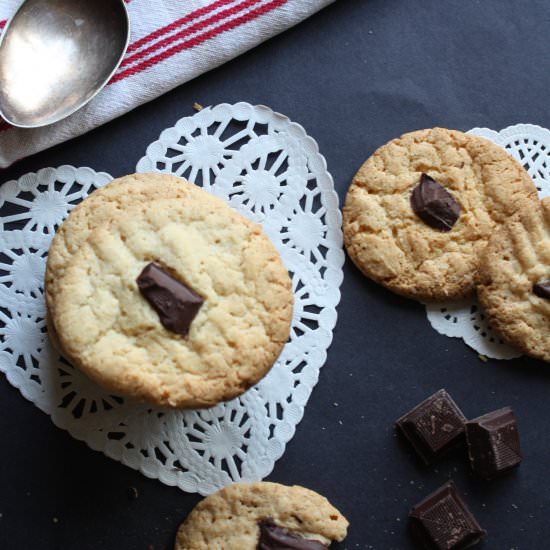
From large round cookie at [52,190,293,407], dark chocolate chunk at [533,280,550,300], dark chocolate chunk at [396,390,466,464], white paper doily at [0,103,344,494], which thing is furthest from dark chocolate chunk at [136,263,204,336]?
dark chocolate chunk at [533,280,550,300]

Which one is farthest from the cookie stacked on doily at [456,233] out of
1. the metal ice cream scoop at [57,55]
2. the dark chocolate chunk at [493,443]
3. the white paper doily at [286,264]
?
the metal ice cream scoop at [57,55]

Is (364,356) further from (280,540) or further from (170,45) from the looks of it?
(170,45)

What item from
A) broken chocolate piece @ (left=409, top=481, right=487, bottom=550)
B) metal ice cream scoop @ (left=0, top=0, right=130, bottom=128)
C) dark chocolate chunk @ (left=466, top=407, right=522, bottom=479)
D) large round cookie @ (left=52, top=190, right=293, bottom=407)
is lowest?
broken chocolate piece @ (left=409, top=481, right=487, bottom=550)

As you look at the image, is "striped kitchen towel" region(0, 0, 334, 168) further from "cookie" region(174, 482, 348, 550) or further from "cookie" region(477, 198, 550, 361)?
"cookie" region(174, 482, 348, 550)

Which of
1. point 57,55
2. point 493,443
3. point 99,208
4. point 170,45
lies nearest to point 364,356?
point 493,443

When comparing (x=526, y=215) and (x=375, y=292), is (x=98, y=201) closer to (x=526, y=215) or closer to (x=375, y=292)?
(x=375, y=292)

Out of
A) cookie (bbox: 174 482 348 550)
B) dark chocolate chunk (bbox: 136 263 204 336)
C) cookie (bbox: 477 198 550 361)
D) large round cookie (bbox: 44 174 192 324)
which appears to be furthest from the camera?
cookie (bbox: 477 198 550 361)
